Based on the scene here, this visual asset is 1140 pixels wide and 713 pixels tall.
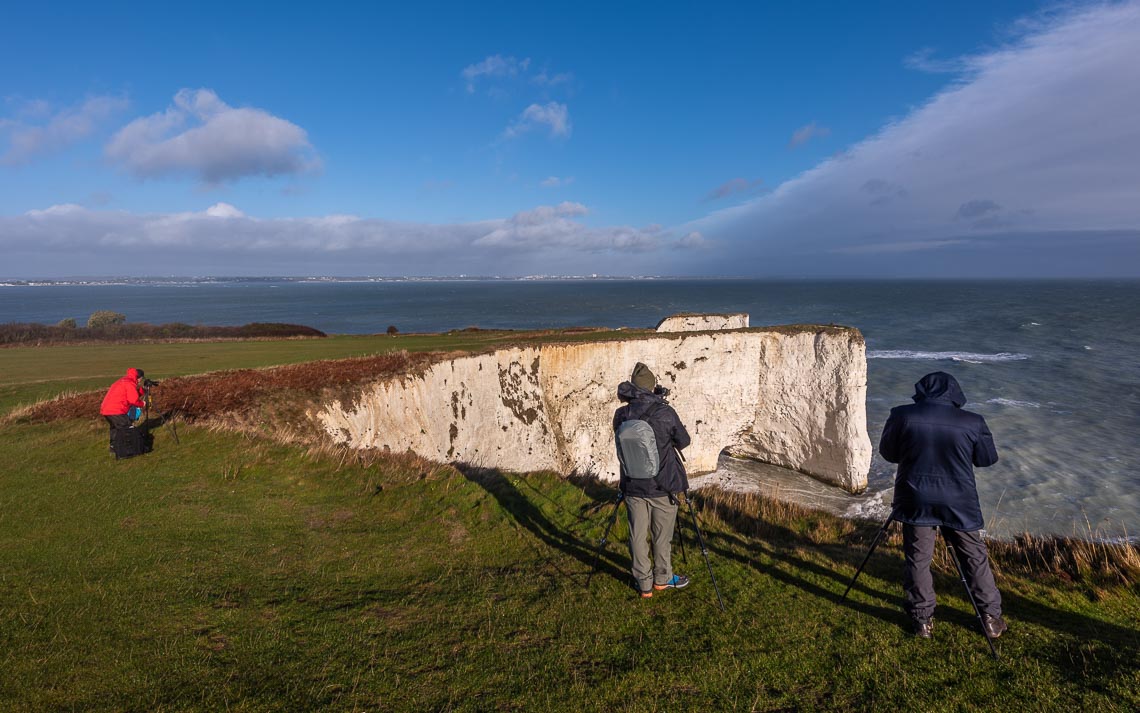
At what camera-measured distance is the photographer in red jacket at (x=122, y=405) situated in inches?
371

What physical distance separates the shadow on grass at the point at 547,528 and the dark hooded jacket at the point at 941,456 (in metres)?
3.47

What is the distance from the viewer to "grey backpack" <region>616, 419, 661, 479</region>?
5.88 metres

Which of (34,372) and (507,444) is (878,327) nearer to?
(507,444)

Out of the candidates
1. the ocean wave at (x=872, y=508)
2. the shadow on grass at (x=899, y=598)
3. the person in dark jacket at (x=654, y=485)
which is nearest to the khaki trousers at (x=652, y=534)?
the person in dark jacket at (x=654, y=485)

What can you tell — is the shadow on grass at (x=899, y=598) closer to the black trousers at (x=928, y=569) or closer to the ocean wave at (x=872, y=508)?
the black trousers at (x=928, y=569)

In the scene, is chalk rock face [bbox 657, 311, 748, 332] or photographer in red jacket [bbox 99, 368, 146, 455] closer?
photographer in red jacket [bbox 99, 368, 146, 455]

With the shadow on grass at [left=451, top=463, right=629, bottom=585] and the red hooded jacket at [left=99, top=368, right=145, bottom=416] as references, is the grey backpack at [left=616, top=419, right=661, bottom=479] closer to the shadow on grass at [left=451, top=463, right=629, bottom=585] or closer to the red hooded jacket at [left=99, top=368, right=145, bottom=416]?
the shadow on grass at [left=451, top=463, right=629, bottom=585]

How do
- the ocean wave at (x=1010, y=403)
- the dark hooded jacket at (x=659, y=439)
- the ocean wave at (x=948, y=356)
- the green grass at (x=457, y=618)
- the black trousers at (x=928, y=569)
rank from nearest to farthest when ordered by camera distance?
the green grass at (x=457, y=618) < the black trousers at (x=928, y=569) < the dark hooded jacket at (x=659, y=439) < the ocean wave at (x=1010, y=403) < the ocean wave at (x=948, y=356)

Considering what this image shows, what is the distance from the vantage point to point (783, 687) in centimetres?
461

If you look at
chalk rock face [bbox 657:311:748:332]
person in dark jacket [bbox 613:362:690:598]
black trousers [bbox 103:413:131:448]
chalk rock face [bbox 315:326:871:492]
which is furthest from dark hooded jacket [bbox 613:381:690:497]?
chalk rock face [bbox 657:311:748:332]

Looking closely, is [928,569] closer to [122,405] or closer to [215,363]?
[122,405]

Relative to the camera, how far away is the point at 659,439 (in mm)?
6031

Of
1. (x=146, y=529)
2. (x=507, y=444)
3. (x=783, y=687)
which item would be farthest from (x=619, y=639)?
(x=507, y=444)

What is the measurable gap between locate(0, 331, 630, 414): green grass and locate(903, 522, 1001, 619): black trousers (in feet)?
49.3
